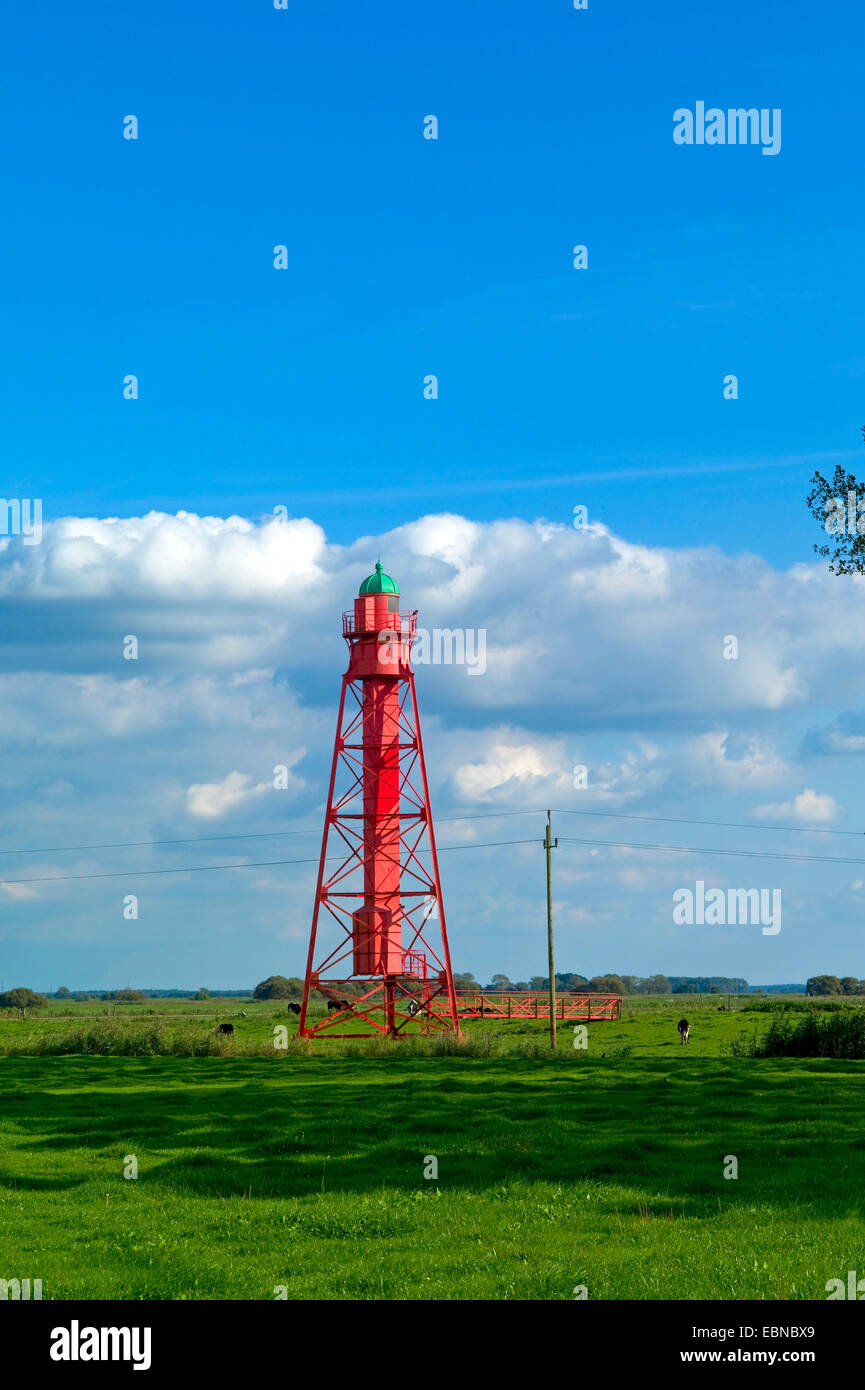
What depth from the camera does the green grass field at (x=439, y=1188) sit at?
48.7ft

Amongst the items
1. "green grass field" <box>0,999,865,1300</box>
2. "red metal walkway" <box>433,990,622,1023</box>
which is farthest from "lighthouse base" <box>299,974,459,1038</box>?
"green grass field" <box>0,999,865,1300</box>

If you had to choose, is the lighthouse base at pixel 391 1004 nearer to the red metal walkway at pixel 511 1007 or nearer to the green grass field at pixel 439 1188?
the red metal walkway at pixel 511 1007

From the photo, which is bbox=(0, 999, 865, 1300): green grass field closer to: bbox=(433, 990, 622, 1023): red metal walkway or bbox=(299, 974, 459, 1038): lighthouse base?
bbox=(299, 974, 459, 1038): lighthouse base

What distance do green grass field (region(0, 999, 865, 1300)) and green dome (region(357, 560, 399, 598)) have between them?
28561 mm

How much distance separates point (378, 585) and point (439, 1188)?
1755 inches

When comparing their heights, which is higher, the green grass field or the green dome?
the green dome

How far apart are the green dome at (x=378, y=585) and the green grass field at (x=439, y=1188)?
28561mm

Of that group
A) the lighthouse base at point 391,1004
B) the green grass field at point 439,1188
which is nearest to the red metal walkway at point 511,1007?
the lighthouse base at point 391,1004

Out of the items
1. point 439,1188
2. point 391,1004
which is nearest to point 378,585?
point 391,1004

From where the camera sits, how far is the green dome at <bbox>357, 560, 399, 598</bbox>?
6291 centimetres

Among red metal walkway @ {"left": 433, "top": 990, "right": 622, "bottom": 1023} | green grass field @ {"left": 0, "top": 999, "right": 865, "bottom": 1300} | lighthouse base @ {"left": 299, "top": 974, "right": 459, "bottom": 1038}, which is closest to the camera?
green grass field @ {"left": 0, "top": 999, "right": 865, "bottom": 1300}

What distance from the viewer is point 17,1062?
162 ft
